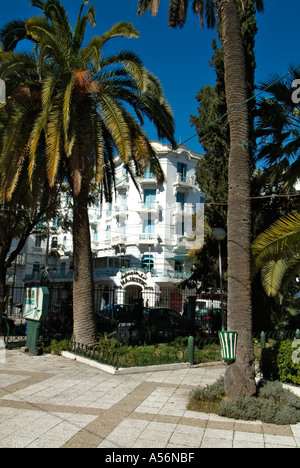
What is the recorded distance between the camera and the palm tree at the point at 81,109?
981 cm

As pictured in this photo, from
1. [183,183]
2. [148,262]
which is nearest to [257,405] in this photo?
[148,262]

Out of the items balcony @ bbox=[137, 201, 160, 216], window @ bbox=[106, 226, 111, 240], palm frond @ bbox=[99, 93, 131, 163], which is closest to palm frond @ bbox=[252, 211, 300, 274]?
palm frond @ bbox=[99, 93, 131, 163]

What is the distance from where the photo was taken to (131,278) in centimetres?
3484

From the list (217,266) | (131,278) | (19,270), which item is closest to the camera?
(217,266)

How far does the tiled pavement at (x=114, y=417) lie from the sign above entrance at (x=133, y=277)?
2520 cm

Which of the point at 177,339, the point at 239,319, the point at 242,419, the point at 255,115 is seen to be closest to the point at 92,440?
the point at 242,419

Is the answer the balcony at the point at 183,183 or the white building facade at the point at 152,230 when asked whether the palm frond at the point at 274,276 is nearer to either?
the white building facade at the point at 152,230

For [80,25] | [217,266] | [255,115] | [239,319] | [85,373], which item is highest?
[80,25]

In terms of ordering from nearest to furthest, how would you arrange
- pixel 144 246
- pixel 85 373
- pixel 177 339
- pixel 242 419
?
pixel 242 419, pixel 85 373, pixel 177 339, pixel 144 246

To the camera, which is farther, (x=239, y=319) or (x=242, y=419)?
(x=239, y=319)

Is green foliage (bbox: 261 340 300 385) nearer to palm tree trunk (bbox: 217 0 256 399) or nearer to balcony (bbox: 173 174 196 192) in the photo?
palm tree trunk (bbox: 217 0 256 399)

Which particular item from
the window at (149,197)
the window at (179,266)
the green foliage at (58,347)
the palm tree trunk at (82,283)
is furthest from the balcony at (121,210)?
the green foliage at (58,347)

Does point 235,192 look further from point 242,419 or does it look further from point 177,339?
point 177,339
